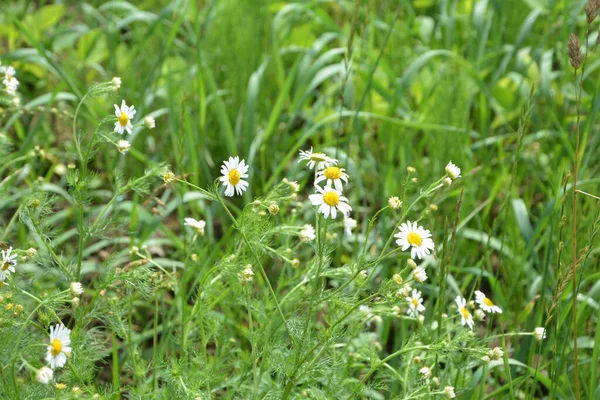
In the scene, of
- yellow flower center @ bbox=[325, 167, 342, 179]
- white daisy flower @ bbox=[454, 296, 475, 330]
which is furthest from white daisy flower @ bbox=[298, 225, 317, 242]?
white daisy flower @ bbox=[454, 296, 475, 330]

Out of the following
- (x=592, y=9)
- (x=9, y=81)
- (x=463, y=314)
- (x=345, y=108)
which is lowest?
(x=463, y=314)

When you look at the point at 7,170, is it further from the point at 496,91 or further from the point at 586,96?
the point at 586,96

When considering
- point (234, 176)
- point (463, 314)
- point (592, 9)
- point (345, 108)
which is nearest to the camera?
point (592, 9)

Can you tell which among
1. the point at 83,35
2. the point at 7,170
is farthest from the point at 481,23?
the point at 7,170

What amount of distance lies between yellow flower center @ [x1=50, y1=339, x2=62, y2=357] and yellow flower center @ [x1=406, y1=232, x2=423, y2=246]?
585 millimetres

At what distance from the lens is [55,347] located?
1.25 metres

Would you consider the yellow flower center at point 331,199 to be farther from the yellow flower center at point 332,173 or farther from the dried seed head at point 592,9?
the dried seed head at point 592,9

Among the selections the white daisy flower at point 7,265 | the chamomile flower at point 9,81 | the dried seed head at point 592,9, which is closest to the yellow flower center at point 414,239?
the dried seed head at point 592,9

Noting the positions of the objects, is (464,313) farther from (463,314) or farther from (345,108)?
(345,108)

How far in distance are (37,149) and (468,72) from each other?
139cm

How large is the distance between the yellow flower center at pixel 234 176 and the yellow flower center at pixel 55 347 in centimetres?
39

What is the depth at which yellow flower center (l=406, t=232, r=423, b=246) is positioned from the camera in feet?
4.43

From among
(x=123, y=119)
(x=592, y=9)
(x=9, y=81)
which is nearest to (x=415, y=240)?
(x=592, y=9)

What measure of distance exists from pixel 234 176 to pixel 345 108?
1376 mm
